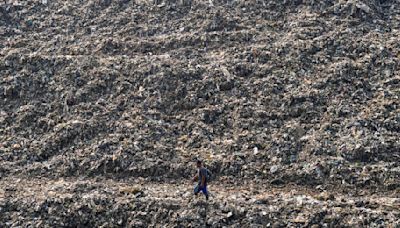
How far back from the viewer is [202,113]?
573 inches

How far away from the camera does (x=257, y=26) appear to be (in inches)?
684

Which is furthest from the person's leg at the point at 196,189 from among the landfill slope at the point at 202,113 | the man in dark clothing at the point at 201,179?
the landfill slope at the point at 202,113

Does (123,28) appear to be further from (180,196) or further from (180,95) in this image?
(180,196)

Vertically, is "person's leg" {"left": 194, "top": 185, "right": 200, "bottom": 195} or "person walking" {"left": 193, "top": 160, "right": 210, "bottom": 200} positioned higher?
"person walking" {"left": 193, "top": 160, "right": 210, "bottom": 200}

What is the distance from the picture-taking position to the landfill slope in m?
11.9

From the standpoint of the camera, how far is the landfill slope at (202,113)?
39.1ft

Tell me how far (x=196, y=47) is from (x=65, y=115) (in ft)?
15.8

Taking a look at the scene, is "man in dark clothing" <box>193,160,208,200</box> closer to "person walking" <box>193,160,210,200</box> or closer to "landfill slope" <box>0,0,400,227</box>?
"person walking" <box>193,160,210,200</box>

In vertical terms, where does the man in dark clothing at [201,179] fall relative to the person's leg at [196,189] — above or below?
above

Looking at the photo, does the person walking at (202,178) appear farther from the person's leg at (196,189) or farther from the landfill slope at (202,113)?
the landfill slope at (202,113)

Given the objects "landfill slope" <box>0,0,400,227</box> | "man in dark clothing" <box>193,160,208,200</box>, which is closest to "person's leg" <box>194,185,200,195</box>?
"man in dark clothing" <box>193,160,208,200</box>

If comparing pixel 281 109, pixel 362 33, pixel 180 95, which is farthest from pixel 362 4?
pixel 180 95

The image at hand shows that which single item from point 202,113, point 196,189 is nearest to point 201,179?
point 196,189

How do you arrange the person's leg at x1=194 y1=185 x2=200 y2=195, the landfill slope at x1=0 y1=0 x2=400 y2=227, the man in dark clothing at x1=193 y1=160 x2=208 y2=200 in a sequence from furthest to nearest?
the landfill slope at x1=0 y1=0 x2=400 y2=227
the person's leg at x1=194 y1=185 x2=200 y2=195
the man in dark clothing at x1=193 y1=160 x2=208 y2=200
